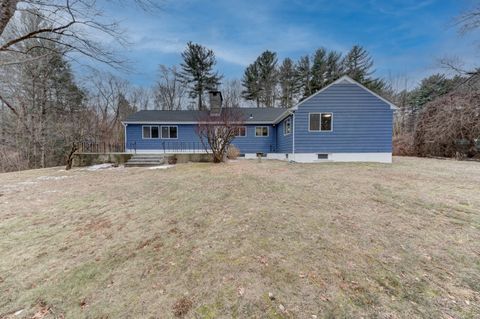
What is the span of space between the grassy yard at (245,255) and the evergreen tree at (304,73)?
22.8 metres

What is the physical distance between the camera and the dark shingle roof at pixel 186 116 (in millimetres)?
15353

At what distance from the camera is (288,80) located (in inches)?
1002

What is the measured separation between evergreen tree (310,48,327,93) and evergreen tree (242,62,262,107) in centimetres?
659

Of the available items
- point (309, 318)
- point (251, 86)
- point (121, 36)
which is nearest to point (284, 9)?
point (121, 36)

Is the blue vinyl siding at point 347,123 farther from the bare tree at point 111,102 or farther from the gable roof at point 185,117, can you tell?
the bare tree at point 111,102

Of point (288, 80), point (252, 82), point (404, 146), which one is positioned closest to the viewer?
point (404, 146)

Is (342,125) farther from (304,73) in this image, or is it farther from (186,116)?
(304,73)

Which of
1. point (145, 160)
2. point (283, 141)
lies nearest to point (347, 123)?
point (283, 141)

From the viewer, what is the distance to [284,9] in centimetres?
1098

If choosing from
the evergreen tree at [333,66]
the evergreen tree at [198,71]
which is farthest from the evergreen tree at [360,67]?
the evergreen tree at [198,71]

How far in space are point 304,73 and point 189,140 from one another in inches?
692

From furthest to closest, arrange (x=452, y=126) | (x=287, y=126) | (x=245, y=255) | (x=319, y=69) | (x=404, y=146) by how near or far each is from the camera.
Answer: (x=319, y=69) < (x=404, y=146) < (x=452, y=126) < (x=287, y=126) < (x=245, y=255)

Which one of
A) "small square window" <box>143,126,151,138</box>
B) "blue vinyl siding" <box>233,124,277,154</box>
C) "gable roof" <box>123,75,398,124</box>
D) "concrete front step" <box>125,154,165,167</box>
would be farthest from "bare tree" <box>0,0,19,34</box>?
"blue vinyl siding" <box>233,124,277,154</box>

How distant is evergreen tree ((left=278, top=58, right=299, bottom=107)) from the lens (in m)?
25.4
